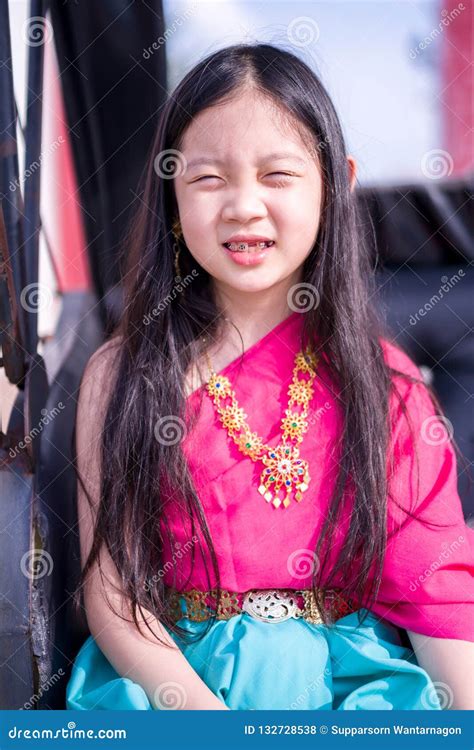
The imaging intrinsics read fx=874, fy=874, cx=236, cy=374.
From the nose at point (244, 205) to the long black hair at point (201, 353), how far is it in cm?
12

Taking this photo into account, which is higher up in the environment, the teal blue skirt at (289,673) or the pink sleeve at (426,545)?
the pink sleeve at (426,545)

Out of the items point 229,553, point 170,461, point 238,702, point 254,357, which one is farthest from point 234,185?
point 238,702

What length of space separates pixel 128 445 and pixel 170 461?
0.21 feet

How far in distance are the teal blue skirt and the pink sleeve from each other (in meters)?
0.06

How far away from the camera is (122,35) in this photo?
1.50m

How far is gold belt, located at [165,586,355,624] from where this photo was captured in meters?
1.19

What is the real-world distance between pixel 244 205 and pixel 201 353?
25 centimetres

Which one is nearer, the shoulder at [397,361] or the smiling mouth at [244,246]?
the smiling mouth at [244,246]

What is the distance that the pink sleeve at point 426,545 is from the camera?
3.83 ft

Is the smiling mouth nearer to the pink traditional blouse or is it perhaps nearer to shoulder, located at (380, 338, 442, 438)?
the pink traditional blouse

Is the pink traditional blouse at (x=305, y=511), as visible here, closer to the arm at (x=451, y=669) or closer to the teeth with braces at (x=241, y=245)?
the arm at (x=451, y=669)

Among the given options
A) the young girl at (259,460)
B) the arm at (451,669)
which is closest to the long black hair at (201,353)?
the young girl at (259,460)

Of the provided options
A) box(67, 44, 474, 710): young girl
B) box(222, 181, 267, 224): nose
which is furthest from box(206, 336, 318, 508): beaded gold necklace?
box(222, 181, 267, 224): nose

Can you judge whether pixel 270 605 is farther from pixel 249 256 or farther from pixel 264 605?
pixel 249 256
